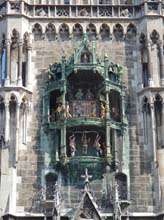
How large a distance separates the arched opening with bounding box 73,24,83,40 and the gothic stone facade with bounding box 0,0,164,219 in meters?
0.04

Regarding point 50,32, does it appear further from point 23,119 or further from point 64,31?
point 23,119

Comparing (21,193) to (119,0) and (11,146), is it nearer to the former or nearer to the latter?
(11,146)

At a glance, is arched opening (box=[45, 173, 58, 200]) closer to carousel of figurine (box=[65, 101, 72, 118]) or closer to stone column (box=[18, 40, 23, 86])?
carousel of figurine (box=[65, 101, 72, 118])

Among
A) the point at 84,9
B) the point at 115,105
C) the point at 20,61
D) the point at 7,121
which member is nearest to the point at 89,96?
the point at 115,105

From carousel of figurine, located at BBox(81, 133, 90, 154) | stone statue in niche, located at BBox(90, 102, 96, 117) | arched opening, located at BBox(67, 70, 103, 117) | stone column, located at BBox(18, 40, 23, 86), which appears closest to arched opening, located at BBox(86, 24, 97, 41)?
arched opening, located at BBox(67, 70, 103, 117)

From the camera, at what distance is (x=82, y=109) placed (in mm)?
25094

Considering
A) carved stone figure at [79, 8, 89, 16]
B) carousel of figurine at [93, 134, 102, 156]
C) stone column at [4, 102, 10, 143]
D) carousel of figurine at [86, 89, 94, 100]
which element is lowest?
carousel of figurine at [93, 134, 102, 156]

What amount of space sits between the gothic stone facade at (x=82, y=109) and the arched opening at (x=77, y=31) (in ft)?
0.13

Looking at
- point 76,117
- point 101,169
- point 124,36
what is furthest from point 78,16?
point 101,169

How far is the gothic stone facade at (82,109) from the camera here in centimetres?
2369

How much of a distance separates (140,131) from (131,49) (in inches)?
126

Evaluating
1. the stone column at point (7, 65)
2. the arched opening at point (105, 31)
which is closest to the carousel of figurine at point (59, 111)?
the stone column at point (7, 65)

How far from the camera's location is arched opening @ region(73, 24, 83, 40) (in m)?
26.6

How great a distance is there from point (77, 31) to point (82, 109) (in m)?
3.16
